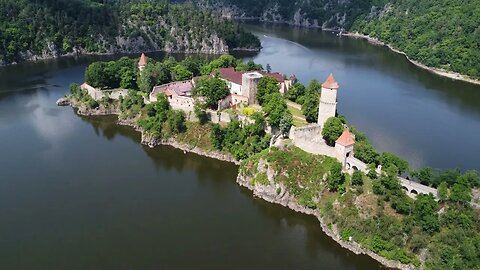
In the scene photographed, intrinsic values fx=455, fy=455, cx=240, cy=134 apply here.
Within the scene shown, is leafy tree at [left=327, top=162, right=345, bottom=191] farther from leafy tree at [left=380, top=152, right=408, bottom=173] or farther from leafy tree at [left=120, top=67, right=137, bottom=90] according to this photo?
leafy tree at [left=120, top=67, right=137, bottom=90]

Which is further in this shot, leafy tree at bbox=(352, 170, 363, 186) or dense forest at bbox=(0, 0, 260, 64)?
dense forest at bbox=(0, 0, 260, 64)

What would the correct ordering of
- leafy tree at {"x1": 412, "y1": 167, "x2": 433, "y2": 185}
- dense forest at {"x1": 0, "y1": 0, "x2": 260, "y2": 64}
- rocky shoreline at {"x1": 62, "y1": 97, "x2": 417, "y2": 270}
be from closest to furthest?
rocky shoreline at {"x1": 62, "y1": 97, "x2": 417, "y2": 270} < leafy tree at {"x1": 412, "y1": 167, "x2": 433, "y2": 185} < dense forest at {"x1": 0, "y1": 0, "x2": 260, "y2": 64}

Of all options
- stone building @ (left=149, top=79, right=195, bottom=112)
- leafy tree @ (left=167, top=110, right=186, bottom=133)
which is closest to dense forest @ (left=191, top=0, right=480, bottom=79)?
stone building @ (left=149, top=79, right=195, bottom=112)

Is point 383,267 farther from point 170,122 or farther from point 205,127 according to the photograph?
point 170,122

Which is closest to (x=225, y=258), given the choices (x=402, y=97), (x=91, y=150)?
(x=91, y=150)

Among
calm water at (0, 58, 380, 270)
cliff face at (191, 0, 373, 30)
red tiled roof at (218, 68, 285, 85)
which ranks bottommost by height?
calm water at (0, 58, 380, 270)

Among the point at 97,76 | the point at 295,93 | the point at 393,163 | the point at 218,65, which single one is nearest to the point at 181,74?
the point at 218,65

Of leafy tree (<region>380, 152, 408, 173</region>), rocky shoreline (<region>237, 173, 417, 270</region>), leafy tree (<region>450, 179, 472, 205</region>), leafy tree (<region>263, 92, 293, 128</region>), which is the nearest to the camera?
rocky shoreline (<region>237, 173, 417, 270</region>)

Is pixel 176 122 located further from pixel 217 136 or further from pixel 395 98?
pixel 395 98
